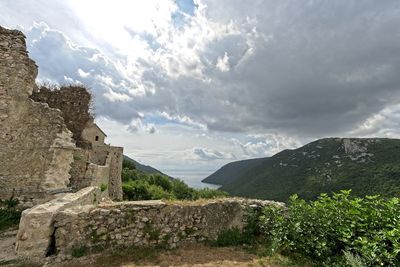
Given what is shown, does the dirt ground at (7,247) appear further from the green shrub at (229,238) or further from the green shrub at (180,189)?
the green shrub at (180,189)

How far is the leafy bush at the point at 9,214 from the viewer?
31.3 ft

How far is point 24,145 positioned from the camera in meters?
11.0

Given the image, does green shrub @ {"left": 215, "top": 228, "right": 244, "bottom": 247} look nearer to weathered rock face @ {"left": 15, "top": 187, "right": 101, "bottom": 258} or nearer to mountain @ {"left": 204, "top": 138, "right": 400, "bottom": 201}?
weathered rock face @ {"left": 15, "top": 187, "right": 101, "bottom": 258}

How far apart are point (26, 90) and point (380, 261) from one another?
41.1 feet

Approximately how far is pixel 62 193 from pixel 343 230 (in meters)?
9.34

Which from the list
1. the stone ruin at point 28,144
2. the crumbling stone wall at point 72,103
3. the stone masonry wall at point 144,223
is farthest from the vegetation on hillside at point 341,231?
the crumbling stone wall at point 72,103

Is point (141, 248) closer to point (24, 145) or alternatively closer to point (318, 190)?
point (24, 145)

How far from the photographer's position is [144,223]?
7.02 m

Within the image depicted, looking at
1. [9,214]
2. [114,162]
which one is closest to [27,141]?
[9,214]

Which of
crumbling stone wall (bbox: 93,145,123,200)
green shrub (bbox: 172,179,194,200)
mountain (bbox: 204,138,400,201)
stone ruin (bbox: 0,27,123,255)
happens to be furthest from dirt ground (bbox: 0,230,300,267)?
mountain (bbox: 204,138,400,201)

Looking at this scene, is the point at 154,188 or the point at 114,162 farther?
the point at 154,188

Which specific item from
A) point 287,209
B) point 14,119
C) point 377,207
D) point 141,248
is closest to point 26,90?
point 14,119

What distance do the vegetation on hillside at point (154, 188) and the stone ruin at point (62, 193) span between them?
17.7 m

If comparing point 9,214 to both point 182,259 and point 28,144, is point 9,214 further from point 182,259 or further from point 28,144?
point 182,259
